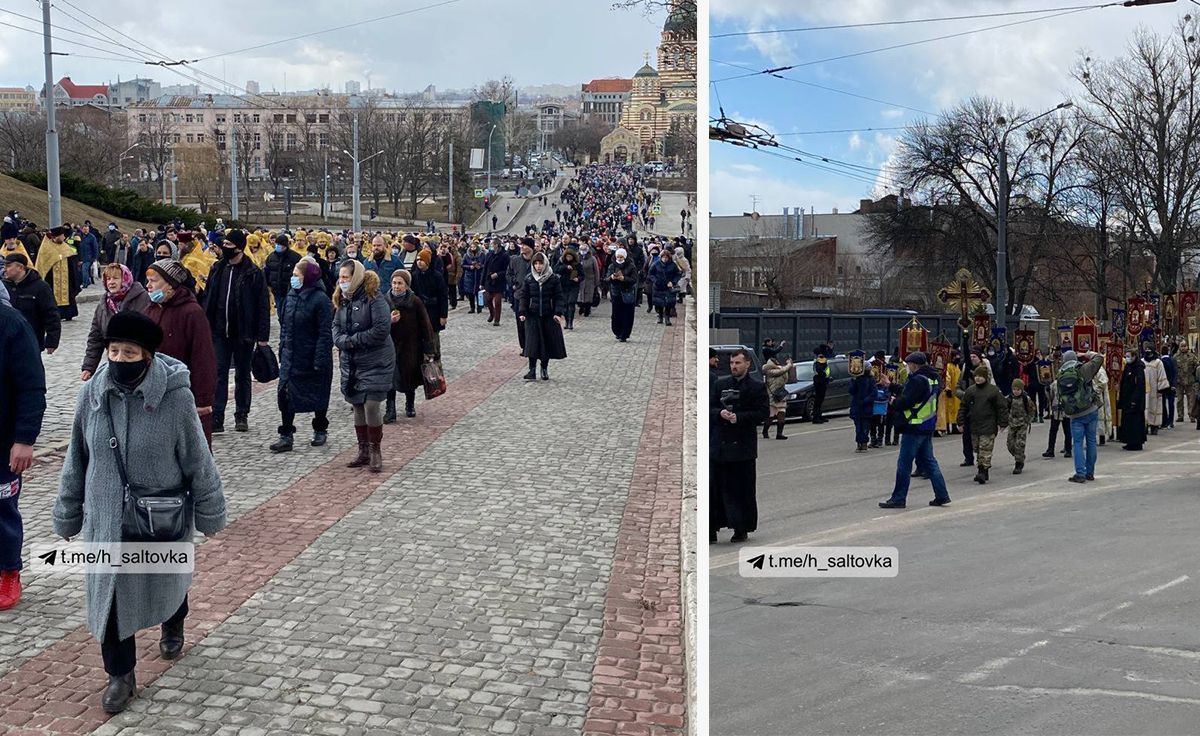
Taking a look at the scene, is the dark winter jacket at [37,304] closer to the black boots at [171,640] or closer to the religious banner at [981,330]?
the black boots at [171,640]

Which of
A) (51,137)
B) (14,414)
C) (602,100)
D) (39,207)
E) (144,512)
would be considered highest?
(602,100)

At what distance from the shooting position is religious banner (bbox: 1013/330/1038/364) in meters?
4.75

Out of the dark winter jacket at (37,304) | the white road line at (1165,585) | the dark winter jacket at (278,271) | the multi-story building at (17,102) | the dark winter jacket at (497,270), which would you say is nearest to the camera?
the white road line at (1165,585)

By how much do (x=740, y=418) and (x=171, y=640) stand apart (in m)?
2.60

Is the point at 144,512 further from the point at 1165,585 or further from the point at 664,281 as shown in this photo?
the point at 664,281

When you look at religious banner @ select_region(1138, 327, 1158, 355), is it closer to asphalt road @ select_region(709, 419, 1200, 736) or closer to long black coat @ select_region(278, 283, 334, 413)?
asphalt road @ select_region(709, 419, 1200, 736)

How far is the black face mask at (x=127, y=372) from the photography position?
4820mm

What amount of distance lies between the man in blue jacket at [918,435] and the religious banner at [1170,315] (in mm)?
961

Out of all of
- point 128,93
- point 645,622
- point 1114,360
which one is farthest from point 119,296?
point 128,93

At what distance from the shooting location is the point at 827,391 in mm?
4301

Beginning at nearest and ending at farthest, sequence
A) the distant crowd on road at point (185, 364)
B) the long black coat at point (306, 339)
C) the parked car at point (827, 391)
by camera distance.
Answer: the parked car at point (827, 391), the distant crowd on road at point (185, 364), the long black coat at point (306, 339)

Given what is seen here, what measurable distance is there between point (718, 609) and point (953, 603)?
91 cm

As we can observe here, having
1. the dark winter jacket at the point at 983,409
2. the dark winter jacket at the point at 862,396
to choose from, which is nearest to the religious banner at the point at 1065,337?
the dark winter jacket at the point at 983,409

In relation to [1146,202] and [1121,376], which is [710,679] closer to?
[1121,376]
